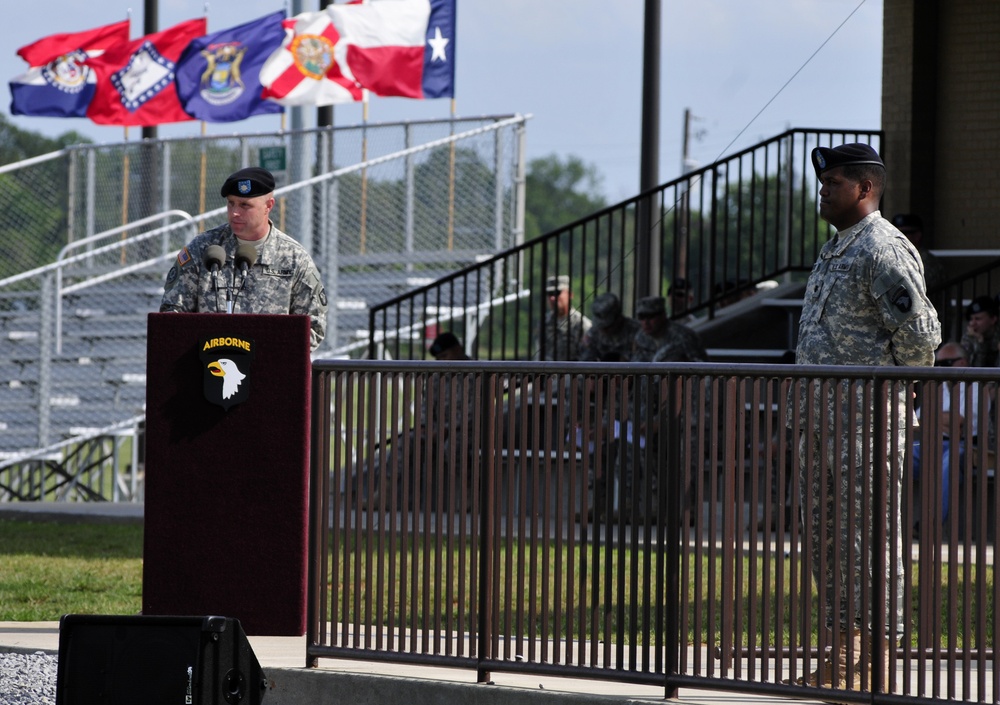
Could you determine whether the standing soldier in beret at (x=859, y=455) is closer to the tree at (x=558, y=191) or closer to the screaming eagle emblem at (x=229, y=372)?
the screaming eagle emblem at (x=229, y=372)

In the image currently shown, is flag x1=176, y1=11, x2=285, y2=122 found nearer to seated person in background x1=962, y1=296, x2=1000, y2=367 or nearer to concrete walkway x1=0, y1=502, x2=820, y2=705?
seated person in background x1=962, y1=296, x2=1000, y2=367

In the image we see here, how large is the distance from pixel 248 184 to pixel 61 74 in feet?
53.2

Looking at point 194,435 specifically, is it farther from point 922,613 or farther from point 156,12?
point 156,12

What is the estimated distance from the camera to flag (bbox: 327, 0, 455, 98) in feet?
62.1

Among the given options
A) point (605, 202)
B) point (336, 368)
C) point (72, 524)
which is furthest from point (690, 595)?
point (605, 202)

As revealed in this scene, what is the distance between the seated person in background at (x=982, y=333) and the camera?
11.8 metres

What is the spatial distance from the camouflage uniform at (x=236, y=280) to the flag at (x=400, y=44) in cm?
1199

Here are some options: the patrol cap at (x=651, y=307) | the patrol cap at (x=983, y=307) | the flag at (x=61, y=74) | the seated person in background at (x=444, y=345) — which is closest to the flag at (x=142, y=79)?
the flag at (x=61, y=74)

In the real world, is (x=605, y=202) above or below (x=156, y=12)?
above

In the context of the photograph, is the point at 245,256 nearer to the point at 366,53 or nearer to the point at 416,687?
the point at 416,687

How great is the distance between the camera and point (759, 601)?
5.30m

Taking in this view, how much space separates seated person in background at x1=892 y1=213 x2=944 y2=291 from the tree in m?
139

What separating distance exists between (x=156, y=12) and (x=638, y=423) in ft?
62.5

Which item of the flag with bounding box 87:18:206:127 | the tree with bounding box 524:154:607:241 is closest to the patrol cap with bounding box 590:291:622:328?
the flag with bounding box 87:18:206:127
